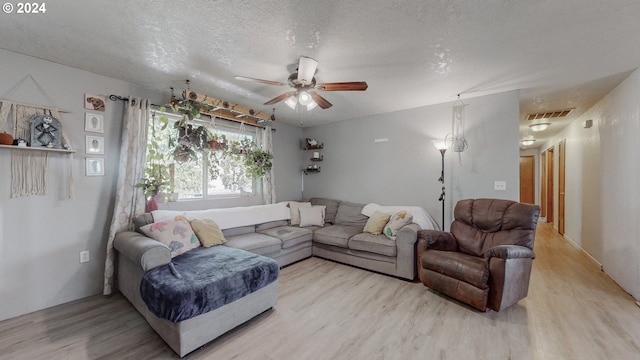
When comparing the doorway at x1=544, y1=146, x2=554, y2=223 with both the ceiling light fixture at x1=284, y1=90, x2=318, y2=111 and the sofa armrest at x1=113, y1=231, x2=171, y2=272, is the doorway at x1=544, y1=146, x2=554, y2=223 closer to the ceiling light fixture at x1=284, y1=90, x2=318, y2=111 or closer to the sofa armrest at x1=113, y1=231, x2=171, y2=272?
the ceiling light fixture at x1=284, y1=90, x2=318, y2=111

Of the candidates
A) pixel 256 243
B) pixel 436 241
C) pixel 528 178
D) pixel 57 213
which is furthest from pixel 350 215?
pixel 528 178

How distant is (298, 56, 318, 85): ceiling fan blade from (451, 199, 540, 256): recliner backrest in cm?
249

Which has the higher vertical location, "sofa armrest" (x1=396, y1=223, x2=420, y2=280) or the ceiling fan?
the ceiling fan

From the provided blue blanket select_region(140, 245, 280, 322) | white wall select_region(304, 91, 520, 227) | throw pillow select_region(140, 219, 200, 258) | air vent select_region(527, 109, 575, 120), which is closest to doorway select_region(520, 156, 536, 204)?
air vent select_region(527, 109, 575, 120)

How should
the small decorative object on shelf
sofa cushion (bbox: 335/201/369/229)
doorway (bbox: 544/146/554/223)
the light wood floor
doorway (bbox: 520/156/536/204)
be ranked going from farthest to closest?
doorway (bbox: 520/156/536/204) < doorway (bbox: 544/146/554/223) < the small decorative object on shelf < sofa cushion (bbox: 335/201/369/229) < the light wood floor

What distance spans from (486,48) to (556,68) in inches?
43.6

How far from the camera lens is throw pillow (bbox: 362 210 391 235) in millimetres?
3633

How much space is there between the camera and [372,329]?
7.03 ft

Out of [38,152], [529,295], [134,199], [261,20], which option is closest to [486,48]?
[261,20]

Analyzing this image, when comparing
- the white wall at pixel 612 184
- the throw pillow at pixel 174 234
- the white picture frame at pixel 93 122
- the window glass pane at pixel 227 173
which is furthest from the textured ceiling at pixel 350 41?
the throw pillow at pixel 174 234

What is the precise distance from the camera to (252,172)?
4.17 m

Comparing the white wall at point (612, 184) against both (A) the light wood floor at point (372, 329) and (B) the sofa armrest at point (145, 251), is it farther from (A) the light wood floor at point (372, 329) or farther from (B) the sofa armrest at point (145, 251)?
(B) the sofa armrest at point (145, 251)

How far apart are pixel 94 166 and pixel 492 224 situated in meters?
A: 4.62

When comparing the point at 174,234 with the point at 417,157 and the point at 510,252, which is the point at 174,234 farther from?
the point at 417,157
